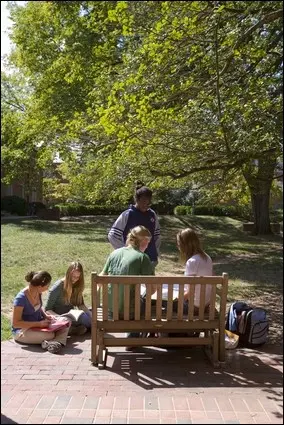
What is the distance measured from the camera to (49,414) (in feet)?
9.36

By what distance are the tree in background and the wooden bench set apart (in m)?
1.32

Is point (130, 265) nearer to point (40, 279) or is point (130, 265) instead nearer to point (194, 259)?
point (194, 259)

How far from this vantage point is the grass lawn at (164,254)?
719cm

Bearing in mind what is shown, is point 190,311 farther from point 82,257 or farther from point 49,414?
point 82,257

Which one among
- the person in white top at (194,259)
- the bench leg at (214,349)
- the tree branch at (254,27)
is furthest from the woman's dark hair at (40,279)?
the tree branch at (254,27)

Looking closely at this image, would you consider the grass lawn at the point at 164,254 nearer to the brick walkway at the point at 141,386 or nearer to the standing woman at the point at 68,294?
the standing woman at the point at 68,294

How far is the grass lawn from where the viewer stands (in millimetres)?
7188

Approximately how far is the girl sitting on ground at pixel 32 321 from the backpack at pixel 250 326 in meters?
1.57

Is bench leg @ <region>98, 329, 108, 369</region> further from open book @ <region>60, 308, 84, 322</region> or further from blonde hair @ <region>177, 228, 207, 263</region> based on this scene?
blonde hair @ <region>177, 228, 207, 263</region>

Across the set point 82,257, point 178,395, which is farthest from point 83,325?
point 82,257

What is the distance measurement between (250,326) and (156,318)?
0.95m

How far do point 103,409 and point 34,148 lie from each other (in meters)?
11.6

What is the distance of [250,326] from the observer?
14.1 feet

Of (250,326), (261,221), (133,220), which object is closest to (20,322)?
(133,220)
